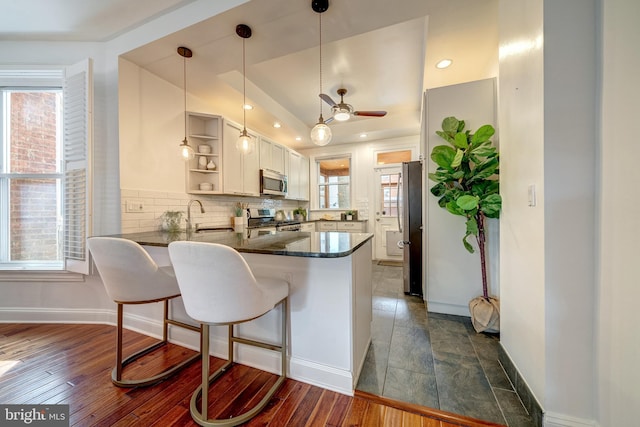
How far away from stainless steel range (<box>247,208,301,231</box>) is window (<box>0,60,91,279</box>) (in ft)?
6.87

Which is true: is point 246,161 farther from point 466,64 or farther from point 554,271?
point 554,271

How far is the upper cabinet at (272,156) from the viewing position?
3922 mm

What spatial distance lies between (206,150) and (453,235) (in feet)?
10.4

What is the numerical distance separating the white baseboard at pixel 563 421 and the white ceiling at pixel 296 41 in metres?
2.51

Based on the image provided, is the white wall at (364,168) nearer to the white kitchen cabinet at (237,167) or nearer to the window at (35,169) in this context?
the white kitchen cabinet at (237,167)

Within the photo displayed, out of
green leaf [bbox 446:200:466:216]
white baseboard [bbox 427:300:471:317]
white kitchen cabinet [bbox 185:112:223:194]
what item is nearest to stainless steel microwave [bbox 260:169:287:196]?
white kitchen cabinet [bbox 185:112:223:194]

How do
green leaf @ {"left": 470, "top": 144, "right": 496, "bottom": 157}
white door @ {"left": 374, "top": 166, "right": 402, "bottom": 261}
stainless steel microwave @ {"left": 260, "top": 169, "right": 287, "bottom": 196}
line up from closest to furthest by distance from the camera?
1. green leaf @ {"left": 470, "top": 144, "right": 496, "bottom": 157}
2. stainless steel microwave @ {"left": 260, "top": 169, "right": 287, "bottom": 196}
3. white door @ {"left": 374, "top": 166, "right": 402, "bottom": 261}

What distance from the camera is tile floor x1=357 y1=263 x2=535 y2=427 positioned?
4.11 ft

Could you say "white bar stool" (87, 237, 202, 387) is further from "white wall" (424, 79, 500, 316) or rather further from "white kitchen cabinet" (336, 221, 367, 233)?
"white kitchen cabinet" (336, 221, 367, 233)

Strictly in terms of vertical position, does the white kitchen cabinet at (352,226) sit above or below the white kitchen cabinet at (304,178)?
below

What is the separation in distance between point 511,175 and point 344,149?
4071mm

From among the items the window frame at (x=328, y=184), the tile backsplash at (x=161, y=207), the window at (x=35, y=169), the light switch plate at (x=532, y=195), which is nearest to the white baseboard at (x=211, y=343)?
the window at (x=35, y=169)

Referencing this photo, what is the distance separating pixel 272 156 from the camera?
418 cm

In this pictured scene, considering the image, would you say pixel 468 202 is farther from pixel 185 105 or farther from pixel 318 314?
pixel 185 105
